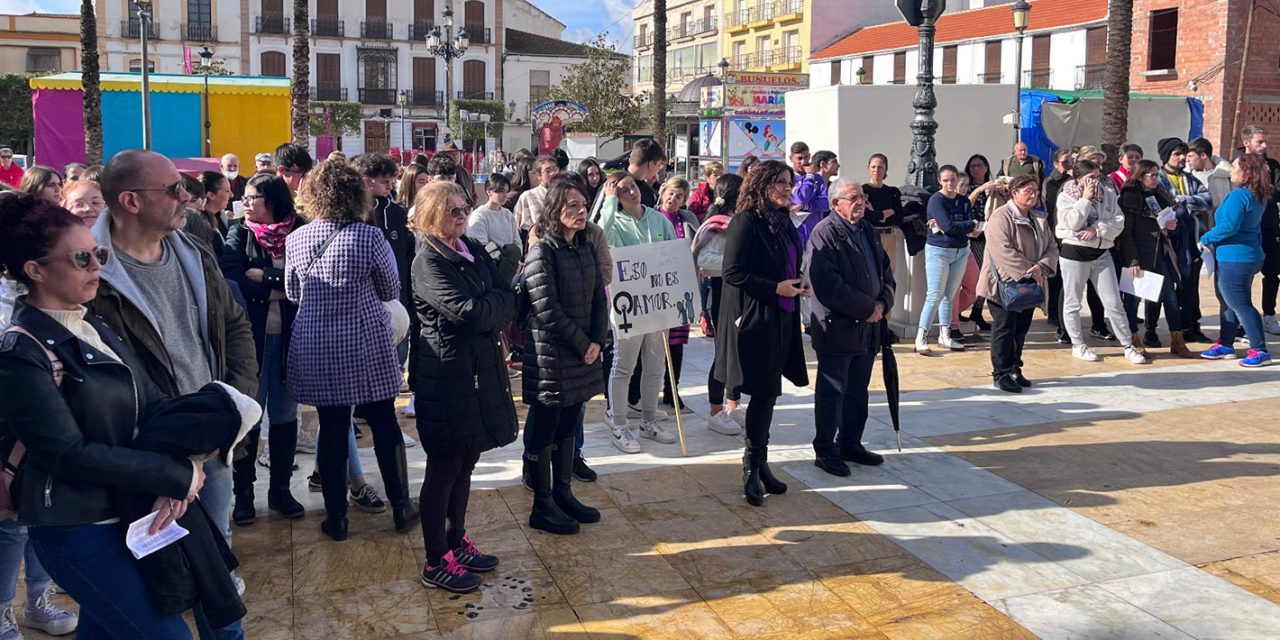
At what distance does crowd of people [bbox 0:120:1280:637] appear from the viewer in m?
2.82

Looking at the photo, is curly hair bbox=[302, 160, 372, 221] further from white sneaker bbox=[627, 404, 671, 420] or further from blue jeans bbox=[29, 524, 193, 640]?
white sneaker bbox=[627, 404, 671, 420]

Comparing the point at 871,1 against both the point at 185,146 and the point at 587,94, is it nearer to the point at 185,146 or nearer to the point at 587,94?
the point at 587,94

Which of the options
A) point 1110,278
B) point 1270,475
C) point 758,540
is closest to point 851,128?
point 1110,278

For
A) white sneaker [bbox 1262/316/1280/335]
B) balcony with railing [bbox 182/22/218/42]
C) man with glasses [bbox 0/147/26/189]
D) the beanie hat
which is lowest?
white sneaker [bbox 1262/316/1280/335]

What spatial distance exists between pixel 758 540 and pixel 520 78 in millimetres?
59104

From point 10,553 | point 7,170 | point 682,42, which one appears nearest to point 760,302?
point 10,553

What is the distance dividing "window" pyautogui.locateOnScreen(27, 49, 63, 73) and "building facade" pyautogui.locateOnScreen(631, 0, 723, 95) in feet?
108

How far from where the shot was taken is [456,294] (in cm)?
454

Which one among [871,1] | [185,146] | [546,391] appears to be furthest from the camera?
[871,1]

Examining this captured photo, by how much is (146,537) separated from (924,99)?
9.35m

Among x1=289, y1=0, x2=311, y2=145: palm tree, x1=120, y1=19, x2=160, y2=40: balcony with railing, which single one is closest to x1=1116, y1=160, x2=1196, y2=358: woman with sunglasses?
x1=289, y1=0, x2=311, y2=145: palm tree

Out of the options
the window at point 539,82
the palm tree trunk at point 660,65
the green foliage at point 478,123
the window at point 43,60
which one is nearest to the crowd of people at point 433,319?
the palm tree trunk at point 660,65

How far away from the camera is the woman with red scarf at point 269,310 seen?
5.47 meters

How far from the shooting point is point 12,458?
2799 mm
